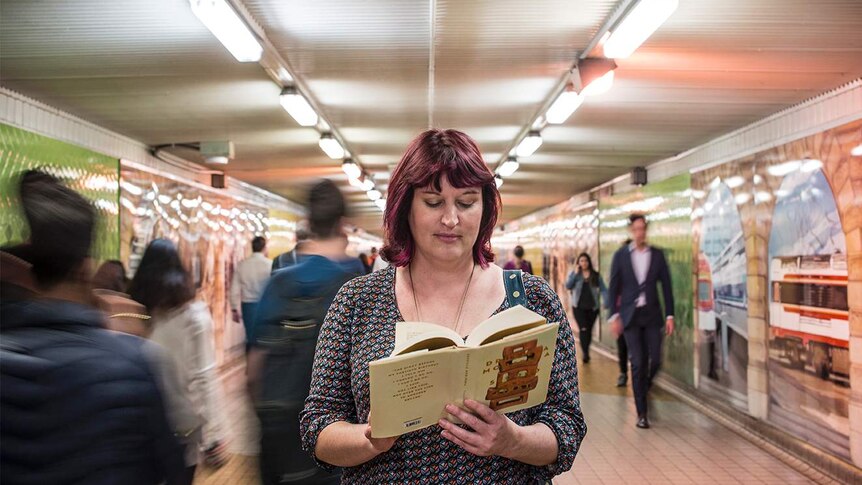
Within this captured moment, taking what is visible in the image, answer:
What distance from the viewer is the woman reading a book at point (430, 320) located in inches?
65.5

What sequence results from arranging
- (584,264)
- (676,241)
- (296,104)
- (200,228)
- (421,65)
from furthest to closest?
1. (584,264)
2. (200,228)
3. (676,241)
4. (296,104)
5. (421,65)

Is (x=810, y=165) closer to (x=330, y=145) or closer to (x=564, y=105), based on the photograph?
(x=564, y=105)

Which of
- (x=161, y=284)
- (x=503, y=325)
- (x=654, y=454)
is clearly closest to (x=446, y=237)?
(x=503, y=325)

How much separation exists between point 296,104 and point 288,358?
3.82 metres

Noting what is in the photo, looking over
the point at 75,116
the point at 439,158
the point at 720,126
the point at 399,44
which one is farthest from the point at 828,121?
the point at 75,116

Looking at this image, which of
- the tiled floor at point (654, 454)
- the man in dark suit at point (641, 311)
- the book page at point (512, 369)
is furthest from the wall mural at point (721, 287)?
the book page at point (512, 369)

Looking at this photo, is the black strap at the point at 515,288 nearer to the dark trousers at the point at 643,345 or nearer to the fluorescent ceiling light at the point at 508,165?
the dark trousers at the point at 643,345

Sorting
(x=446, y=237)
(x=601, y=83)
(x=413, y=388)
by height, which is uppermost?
(x=601, y=83)

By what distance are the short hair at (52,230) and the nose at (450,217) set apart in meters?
0.89

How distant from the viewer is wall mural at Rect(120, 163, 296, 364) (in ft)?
27.1

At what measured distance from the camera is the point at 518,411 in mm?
1717

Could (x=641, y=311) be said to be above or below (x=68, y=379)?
below

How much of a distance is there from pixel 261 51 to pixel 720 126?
17.6 feet

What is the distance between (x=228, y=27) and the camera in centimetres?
417
